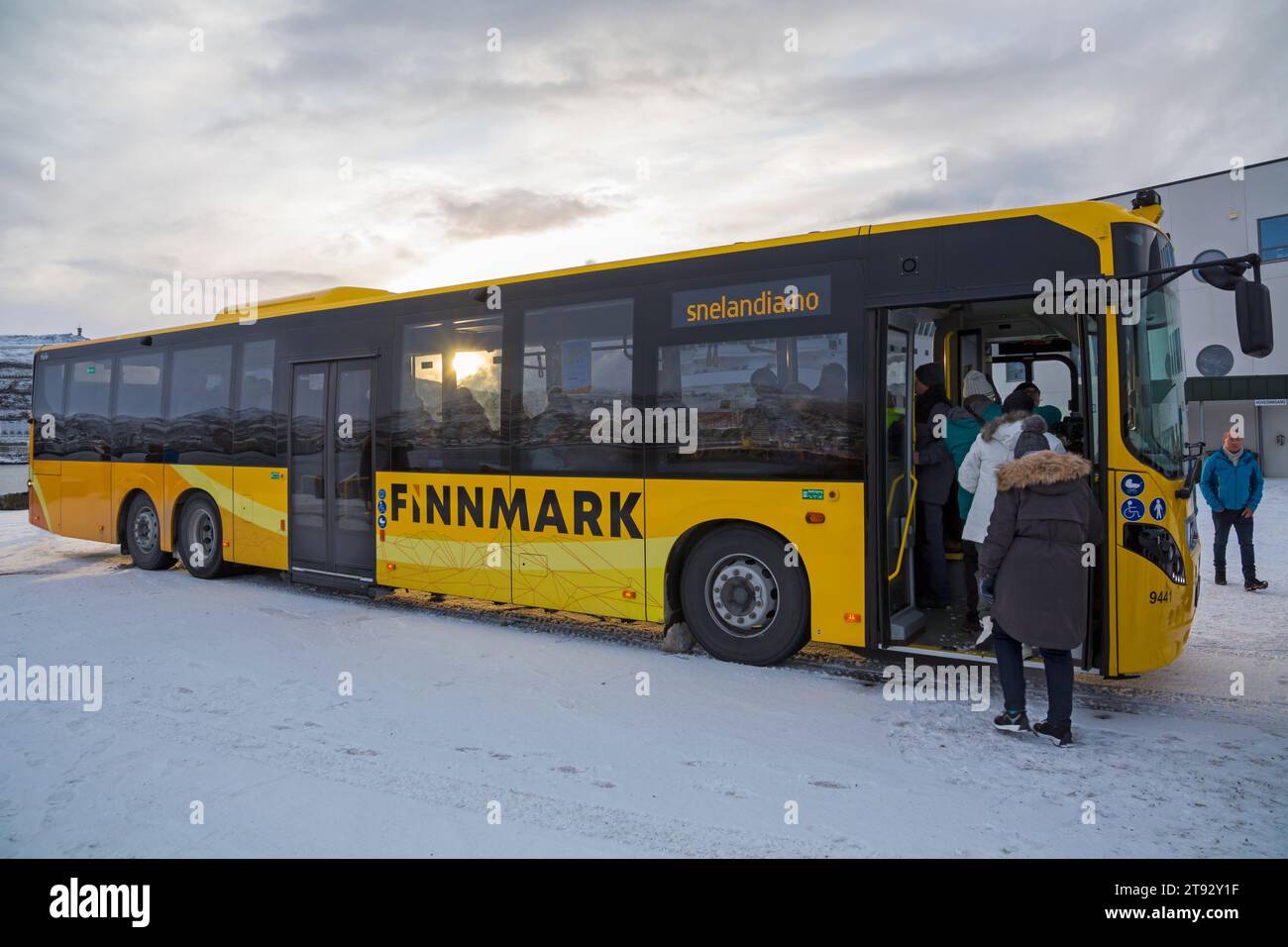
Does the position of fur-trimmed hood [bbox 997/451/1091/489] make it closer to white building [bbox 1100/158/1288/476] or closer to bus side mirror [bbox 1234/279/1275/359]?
bus side mirror [bbox 1234/279/1275/359]

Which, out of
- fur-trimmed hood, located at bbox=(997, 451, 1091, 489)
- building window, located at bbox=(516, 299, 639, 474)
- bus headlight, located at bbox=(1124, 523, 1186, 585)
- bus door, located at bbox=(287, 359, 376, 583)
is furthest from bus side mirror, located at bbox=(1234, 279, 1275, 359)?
bus door, located at bbox=(287, 359, 376, 583)

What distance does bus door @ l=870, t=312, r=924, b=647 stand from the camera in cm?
607

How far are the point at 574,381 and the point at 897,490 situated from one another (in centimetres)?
284

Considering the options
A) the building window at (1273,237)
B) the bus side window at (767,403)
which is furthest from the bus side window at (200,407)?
the building window at (1273,237)

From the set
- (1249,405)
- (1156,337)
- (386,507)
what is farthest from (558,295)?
(1249,405)

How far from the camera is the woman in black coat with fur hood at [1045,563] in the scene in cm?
461

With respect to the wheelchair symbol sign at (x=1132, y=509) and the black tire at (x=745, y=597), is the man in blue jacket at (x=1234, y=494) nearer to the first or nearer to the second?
the wheelchair symbol sign at (x=1132, y=509)

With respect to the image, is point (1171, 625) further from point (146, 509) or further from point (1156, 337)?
point (146, 509)

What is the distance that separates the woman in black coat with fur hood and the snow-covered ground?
20.7 inches

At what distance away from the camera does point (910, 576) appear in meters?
6.63

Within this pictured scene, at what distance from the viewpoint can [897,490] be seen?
641cm

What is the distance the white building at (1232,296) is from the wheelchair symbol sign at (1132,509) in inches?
1009

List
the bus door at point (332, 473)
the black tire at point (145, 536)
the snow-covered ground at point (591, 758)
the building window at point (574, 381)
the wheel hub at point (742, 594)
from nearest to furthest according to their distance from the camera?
the snow-covered ground at point (591, 758) < the wheel hub at point (742, 594) < the building window at point (574, 381) < the bus door at point (332, 473) < the black tire at point (145, 536)

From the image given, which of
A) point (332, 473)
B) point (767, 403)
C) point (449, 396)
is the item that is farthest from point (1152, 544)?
point (332, 473)
